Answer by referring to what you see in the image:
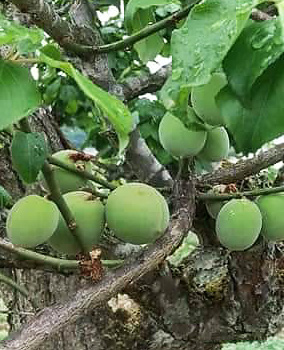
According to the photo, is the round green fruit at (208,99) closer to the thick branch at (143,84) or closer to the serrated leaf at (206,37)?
the serrated leaf at (206,37)

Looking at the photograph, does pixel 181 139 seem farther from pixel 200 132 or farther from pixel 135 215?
pixel 135 215

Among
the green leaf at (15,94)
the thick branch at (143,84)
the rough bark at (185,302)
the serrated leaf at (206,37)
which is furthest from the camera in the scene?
the thick branch at (143,84)

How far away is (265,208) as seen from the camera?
105cm

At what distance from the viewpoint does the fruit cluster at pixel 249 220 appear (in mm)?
1007

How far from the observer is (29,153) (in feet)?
2.47

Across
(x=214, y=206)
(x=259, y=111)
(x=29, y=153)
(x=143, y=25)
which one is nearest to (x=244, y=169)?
(x=214, y=206)

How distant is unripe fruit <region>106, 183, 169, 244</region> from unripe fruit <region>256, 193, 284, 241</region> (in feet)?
0.72

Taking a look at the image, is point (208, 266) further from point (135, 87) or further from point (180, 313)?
Answer: point (135, 87)

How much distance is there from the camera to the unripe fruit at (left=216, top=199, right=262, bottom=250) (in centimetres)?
100

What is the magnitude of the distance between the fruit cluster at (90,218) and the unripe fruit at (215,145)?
0.18 m

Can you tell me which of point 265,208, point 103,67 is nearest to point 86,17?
point 103,67

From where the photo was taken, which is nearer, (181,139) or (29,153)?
(29,153)

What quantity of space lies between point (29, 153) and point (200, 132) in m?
0.31

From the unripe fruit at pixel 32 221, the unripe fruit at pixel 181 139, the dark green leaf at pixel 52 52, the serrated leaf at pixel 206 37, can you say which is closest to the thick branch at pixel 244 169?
the unripe fruit at pixel 181 139
